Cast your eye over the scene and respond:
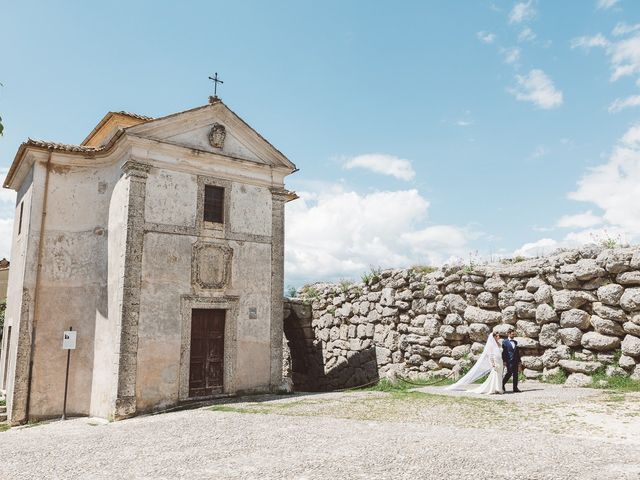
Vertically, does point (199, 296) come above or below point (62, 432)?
above

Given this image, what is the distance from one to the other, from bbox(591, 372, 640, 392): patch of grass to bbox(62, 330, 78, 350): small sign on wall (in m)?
11.6

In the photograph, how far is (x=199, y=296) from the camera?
1195 centimetres

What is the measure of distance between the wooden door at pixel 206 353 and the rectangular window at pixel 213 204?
237 cm

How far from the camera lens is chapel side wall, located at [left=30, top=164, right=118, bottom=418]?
38.4ft

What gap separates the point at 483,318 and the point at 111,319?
9.14m

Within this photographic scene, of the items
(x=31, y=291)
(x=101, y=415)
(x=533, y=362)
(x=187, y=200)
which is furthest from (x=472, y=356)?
(x=31, y=291)

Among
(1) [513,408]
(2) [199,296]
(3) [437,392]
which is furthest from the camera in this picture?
(2) [199,296]

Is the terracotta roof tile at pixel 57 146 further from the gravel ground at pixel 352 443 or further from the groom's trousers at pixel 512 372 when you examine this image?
the groom's trousers at pixel 512 372

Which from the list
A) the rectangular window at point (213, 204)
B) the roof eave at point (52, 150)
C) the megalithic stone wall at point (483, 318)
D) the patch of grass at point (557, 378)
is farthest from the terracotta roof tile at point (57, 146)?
the patch of grass at point (557, 378)

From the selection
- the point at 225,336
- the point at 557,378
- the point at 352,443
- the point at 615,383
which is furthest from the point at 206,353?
the point at 615,383

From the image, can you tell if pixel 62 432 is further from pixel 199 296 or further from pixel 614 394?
pixel 614 394

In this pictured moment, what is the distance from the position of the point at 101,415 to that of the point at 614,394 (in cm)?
1084

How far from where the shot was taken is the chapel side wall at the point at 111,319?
11023mm

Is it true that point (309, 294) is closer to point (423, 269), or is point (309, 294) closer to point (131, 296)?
point (423, 269)
